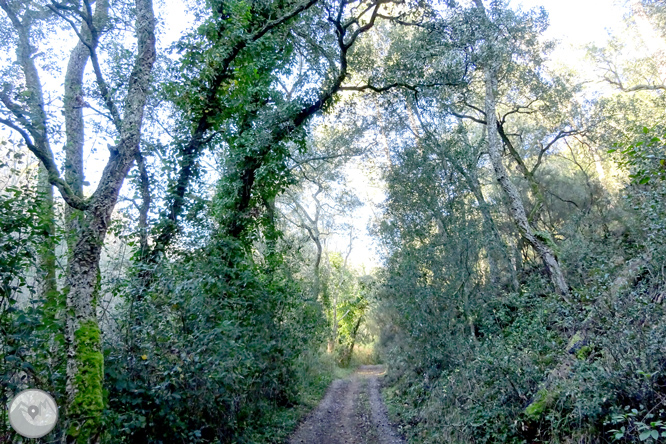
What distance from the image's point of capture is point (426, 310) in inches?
429

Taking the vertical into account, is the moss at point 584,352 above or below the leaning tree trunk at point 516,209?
below

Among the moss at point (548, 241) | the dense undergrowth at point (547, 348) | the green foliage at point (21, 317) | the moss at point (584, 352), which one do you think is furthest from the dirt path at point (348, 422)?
the moss at point (548, 241)

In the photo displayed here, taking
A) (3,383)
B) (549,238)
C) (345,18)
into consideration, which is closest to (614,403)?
(3,383)

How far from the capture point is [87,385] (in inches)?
176

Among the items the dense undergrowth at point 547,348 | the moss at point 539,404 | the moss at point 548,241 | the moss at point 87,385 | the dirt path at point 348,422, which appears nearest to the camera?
the moss at point 87,385

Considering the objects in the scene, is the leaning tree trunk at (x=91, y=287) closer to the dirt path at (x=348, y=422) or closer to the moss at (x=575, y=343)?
the dirt path at (x=348, y=422)

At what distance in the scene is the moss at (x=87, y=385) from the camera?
13.9 ft

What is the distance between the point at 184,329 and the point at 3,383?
9.11 feet

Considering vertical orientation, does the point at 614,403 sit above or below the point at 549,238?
below

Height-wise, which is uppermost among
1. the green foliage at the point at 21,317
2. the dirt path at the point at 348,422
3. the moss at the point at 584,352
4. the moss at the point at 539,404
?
the green foliage at the point at 21,317

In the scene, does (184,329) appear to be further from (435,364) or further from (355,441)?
(435,364)
